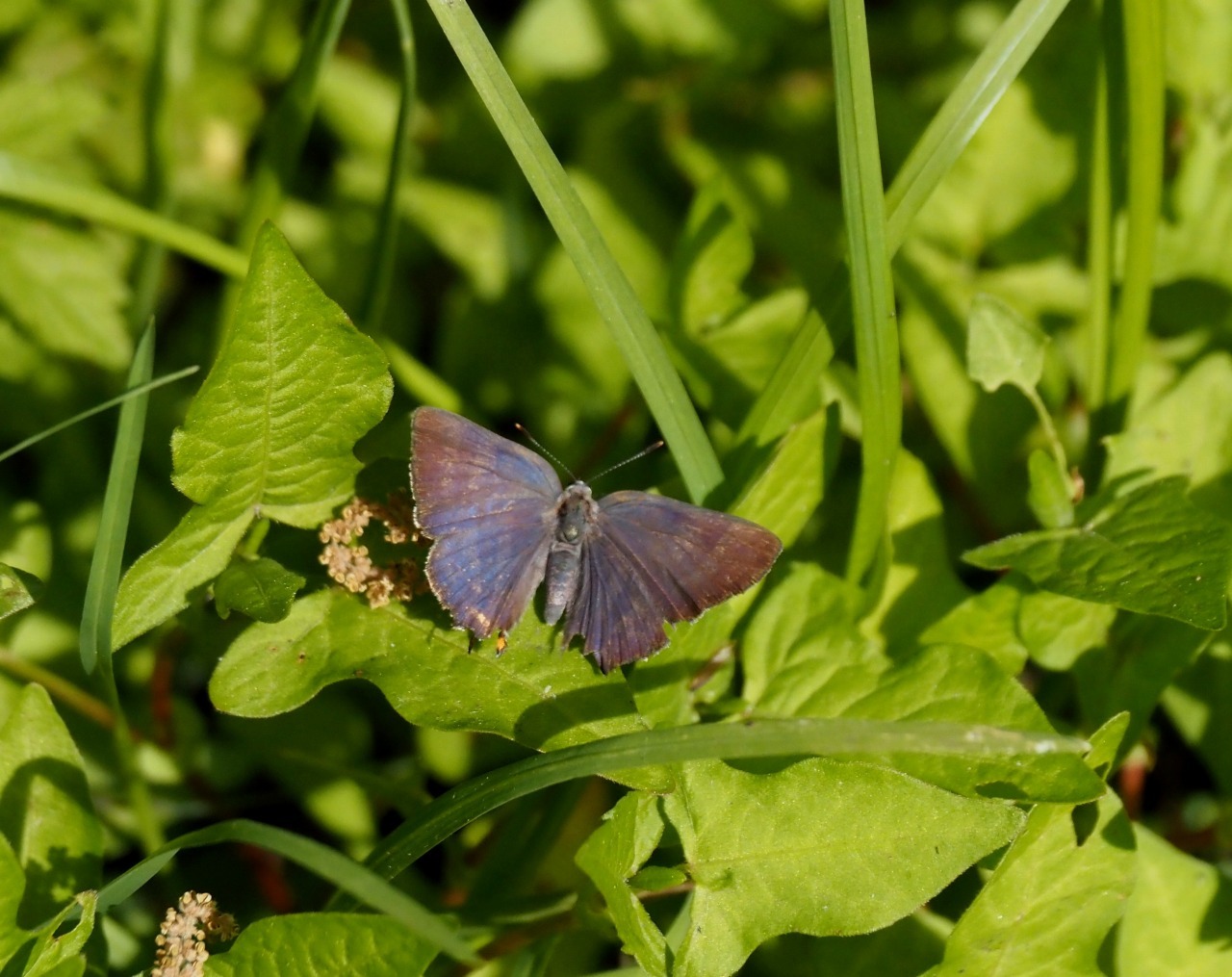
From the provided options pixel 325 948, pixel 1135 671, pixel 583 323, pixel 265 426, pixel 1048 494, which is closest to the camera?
pixel 325 948

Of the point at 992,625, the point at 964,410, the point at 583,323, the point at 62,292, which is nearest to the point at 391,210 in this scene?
the point at 583,323

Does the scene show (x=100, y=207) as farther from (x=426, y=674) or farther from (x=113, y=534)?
(x=426, y=674)

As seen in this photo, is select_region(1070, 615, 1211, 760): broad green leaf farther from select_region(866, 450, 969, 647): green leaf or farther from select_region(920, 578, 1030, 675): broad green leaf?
select_region(866, 450, 969, 647): green leaf

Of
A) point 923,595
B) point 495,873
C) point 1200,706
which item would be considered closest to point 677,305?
point 923,595

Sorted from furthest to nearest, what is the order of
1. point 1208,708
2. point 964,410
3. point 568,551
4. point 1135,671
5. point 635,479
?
point 964,410 < point 635,479 < point 1208,708 < point 1135,671 < point 568,551

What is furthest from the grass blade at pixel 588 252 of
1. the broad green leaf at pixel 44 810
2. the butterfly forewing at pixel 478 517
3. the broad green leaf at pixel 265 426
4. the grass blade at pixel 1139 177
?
the broad green leaf at pixel 44 810

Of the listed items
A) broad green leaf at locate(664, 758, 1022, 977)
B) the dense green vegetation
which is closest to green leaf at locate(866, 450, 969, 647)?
the dense green vegetation
